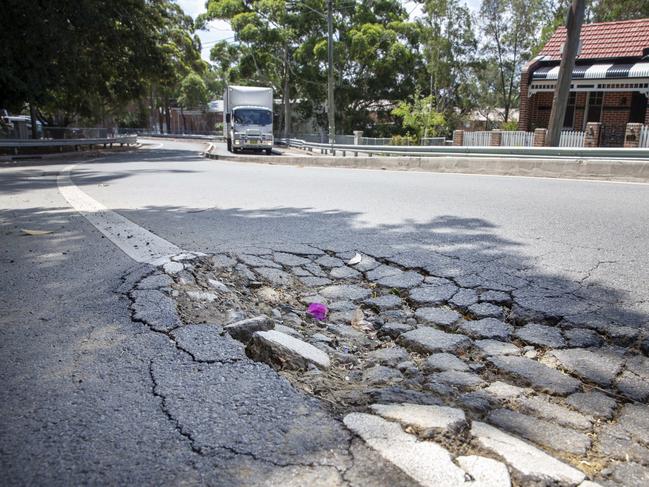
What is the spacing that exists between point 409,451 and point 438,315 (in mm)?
1668

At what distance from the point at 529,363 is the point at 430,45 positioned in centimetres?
4199

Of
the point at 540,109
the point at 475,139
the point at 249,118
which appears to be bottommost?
the point at 475,139

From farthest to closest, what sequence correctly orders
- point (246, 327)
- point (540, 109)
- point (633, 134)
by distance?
point (540, 109) < point (633, 134) < point (246, 327)

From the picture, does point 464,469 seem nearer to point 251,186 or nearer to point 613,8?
point 251,186

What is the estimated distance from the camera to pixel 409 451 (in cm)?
174

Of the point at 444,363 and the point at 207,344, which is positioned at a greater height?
the point at 207,344

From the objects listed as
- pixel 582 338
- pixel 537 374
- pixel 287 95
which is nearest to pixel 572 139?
pixel 582 338

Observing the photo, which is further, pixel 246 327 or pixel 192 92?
pixel 192 92

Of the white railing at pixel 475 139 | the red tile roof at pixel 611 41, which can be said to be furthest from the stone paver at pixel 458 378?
the red tile roof at pixel 611 41

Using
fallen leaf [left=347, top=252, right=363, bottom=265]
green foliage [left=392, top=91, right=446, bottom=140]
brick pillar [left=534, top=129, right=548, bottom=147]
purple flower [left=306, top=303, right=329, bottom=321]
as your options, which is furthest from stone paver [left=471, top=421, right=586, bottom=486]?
green foliage [left=392, top=91, right=446, bottom=140]

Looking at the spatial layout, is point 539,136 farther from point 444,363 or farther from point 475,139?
point 444,363

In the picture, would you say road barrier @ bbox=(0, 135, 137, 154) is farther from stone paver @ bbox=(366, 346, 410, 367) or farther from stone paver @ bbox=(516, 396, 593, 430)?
stone paver @ bbox=(516, 396, 593, 430)

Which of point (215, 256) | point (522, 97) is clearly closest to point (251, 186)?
point (215, 256)

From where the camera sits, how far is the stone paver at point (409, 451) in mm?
1617
